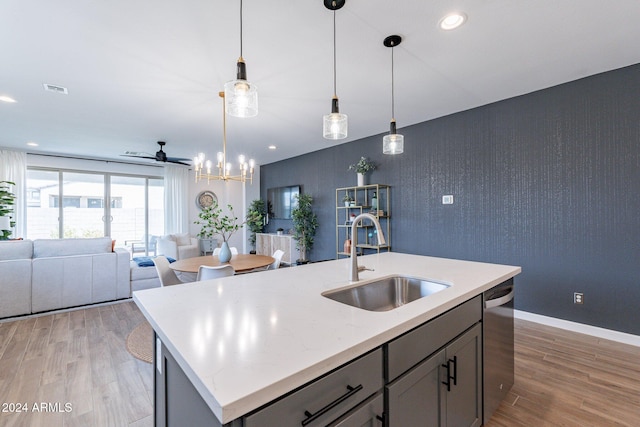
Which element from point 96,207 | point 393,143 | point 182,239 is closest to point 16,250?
point 182,239

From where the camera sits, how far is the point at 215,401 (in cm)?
61

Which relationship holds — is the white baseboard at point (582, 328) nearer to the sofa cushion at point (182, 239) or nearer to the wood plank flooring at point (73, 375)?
the wood plank flooring at point (73, 375)

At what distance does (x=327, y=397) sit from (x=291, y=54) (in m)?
2.50

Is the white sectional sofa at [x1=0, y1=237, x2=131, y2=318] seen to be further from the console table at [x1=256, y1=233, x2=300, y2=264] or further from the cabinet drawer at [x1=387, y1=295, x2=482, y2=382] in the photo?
the cabinet drawer at [x1=387, y1=295, x2=482, y2=382]

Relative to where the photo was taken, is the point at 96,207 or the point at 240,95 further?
the point at 96,207

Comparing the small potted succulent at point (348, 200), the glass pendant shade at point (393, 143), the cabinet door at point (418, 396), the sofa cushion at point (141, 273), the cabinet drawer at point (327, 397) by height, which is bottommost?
the sofa cushion at point (141, 273)

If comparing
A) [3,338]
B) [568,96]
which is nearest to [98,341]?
[3,338]

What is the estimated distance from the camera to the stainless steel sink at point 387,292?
1592 mm

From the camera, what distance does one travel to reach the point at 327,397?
30.7 inches

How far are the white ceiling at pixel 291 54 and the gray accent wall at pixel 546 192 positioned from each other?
0.97ft

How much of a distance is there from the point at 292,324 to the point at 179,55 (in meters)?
2.50

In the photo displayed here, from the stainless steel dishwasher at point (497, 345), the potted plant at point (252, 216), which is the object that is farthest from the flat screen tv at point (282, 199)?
the stainless steel dishwasher at point (497, 345)

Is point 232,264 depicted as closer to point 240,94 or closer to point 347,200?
point 240,94

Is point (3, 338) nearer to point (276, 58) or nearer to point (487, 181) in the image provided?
point (276, 58)
